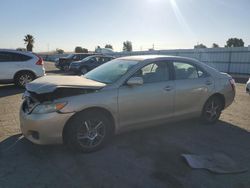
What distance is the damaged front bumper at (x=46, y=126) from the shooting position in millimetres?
4168

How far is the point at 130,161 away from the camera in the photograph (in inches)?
170

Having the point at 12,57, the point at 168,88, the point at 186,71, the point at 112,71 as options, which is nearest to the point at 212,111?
Answer: the point at 186,71

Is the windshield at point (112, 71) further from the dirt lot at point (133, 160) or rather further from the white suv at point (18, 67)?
the white suv at point (18, 67)

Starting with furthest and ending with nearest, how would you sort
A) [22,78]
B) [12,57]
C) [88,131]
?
[22,78]
[12,57]
[88,131]

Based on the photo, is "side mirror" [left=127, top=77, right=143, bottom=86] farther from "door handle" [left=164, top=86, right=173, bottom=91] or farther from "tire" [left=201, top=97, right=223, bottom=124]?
"tire" [left=201, top=97, right=223, bottom=124]

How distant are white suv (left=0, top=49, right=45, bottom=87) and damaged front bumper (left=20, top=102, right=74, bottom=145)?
7738mm

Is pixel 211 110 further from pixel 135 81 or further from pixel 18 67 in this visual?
pixel 18 67

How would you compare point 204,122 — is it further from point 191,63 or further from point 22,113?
point 22,113

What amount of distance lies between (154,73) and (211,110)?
6.26 feet

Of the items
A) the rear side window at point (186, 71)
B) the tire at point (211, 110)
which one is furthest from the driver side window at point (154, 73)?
the tire at point (211, 110)

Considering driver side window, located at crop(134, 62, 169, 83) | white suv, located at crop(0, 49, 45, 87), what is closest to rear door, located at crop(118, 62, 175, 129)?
driver side window, located at crop(134, 62, 169, 83)

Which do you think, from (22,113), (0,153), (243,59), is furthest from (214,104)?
(243,59)

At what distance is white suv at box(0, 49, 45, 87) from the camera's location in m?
11.2

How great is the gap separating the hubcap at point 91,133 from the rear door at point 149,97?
0.42m
